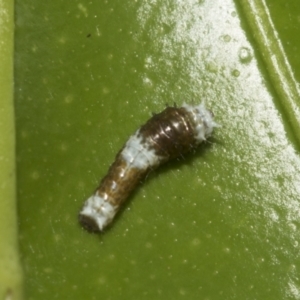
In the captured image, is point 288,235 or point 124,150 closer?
point 288,235

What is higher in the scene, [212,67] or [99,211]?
[212,67]

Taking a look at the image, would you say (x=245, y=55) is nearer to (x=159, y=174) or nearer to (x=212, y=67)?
(x=212, y=67)

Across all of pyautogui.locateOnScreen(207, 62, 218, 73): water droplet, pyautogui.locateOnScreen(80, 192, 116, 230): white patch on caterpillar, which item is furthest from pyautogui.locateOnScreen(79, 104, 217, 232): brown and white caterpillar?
pyautogui.locateOnScreen(207, 62, 218, 73): water droplet

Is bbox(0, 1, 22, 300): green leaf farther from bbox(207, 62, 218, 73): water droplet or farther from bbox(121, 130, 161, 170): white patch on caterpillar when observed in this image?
bbox(207, 62, 218, 73): water droplet

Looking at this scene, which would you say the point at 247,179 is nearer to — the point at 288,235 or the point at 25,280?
the point at 288,235

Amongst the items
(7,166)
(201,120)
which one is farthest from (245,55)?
(7,166)

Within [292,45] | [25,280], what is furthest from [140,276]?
[292,45]

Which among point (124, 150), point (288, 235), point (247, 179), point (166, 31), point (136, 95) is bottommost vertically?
point (288, 235)

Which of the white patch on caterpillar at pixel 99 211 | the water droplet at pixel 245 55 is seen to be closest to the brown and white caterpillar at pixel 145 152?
the white patch on caterpillar at pixel 99 211
